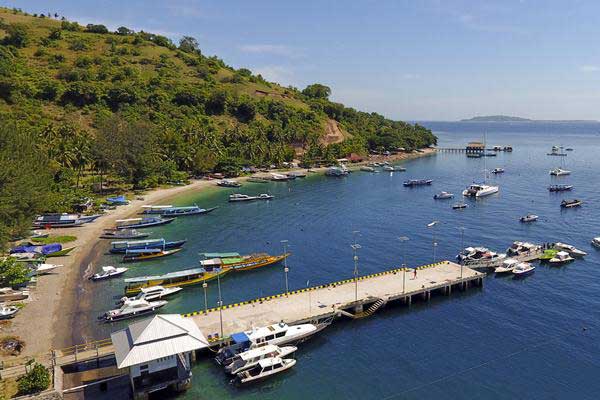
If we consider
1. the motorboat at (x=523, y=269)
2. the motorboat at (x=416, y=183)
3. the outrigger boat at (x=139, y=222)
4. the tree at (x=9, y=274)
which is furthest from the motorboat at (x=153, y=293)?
the motorboat at (x=416, y=183)

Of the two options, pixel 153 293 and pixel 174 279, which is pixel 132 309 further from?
pixel 174 279

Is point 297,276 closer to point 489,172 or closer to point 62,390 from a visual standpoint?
point 62,390

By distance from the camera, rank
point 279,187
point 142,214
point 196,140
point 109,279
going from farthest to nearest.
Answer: point 196,140 < point 279,187 < point 142,214 < point 109,279

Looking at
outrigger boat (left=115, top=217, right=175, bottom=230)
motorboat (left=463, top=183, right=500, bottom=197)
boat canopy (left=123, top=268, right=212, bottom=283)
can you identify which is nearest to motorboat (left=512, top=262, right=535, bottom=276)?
boat canopy (left=123, top=268, right=212, bottom=283)

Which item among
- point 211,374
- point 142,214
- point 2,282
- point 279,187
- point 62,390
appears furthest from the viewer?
point 279,187

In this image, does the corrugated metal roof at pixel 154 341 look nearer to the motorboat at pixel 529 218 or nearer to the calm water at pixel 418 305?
the calm water at pixel 418 305

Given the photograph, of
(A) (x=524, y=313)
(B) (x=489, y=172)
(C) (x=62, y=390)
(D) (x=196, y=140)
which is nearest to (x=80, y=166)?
(D) (x=196, y=140)

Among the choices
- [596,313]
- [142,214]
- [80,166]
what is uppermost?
[80,166]
